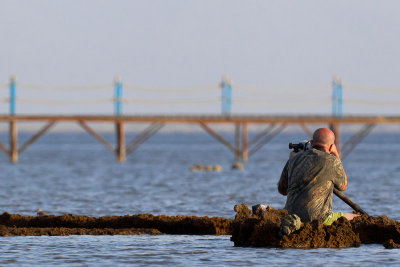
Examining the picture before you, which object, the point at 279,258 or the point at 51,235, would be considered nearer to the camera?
the point at 279,258

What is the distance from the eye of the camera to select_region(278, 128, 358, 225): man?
11.4m

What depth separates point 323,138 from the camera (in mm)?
11398

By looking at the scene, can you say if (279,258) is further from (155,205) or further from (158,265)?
(155,205)

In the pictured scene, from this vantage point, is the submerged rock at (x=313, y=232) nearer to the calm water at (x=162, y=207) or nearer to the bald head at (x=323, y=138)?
the calm water at (x=162, y=207)

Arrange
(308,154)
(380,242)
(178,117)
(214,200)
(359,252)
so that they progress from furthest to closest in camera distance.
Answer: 1. (178,117)
2. (214,200)
3. (380,242)
4. (359,252)
5. (308,154)

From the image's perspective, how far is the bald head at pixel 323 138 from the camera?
37.2 feet

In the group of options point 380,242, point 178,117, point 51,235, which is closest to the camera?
point 380,242

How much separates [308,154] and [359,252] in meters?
1.77

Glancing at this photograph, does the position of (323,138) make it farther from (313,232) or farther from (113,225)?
(113,225)

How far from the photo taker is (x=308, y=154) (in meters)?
11.4

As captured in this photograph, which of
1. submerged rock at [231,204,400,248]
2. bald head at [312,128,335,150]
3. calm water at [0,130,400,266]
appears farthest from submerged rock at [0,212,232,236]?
bald head at [312,128,335,150]

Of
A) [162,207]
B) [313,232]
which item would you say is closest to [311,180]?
[313,232]

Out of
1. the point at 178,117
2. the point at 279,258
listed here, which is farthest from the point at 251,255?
the point at 178,117

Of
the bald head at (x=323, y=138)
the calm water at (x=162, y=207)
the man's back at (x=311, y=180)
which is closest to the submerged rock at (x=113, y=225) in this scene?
the calm water at (x=162, y=207)
